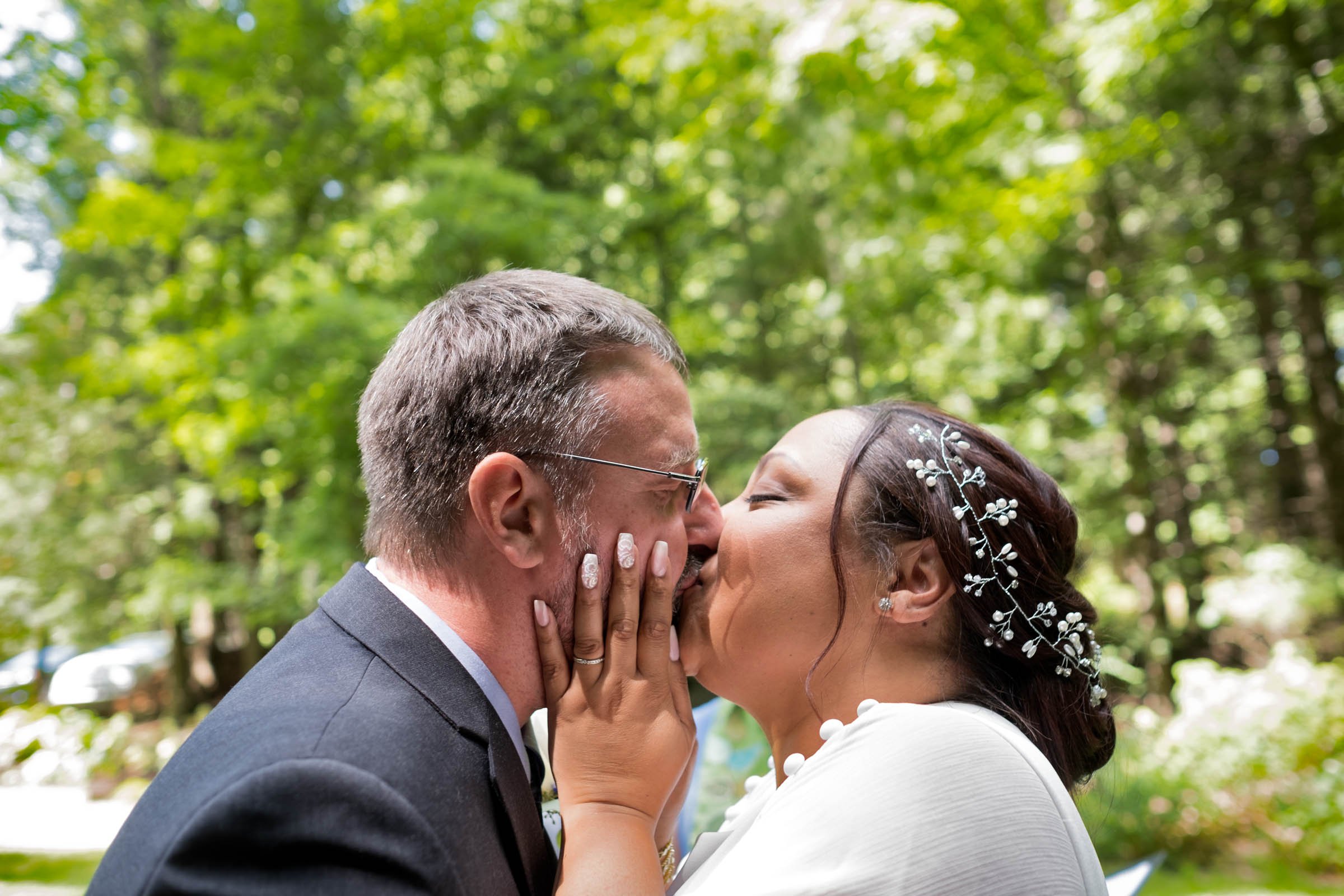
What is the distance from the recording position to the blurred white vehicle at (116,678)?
16.7 meters

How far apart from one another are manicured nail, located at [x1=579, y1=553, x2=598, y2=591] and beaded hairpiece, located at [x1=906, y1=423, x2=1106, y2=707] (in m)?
0.88

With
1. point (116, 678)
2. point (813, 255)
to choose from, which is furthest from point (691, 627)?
point (116, 678)

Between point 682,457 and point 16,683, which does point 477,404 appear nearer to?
point 682,457

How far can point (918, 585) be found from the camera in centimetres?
226

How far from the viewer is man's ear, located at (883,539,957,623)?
2.21 metres

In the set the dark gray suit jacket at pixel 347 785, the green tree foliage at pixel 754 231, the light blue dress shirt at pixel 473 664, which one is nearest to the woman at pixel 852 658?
the light blue dress shirt at pixel 473 664

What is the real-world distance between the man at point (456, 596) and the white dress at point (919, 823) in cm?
54

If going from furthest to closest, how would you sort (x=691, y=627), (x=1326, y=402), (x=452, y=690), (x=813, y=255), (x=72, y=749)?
(x=813, y=255)
(x=1326, y=402)
(x=72, y=749)
(x=691, y=627)
(x=452, y=690)

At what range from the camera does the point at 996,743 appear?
5.92ft

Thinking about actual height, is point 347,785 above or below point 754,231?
below

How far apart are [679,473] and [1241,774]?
303 inches

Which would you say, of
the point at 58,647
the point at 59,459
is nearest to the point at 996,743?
the point at 59,459

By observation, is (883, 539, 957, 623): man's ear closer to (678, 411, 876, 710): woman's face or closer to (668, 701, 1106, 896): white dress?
(678, 411, 876, 710): woman's face

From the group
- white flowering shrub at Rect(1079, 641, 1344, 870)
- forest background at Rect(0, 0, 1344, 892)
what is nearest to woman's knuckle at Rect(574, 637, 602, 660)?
forest background at Rect(0, 0, 1344, 892)
